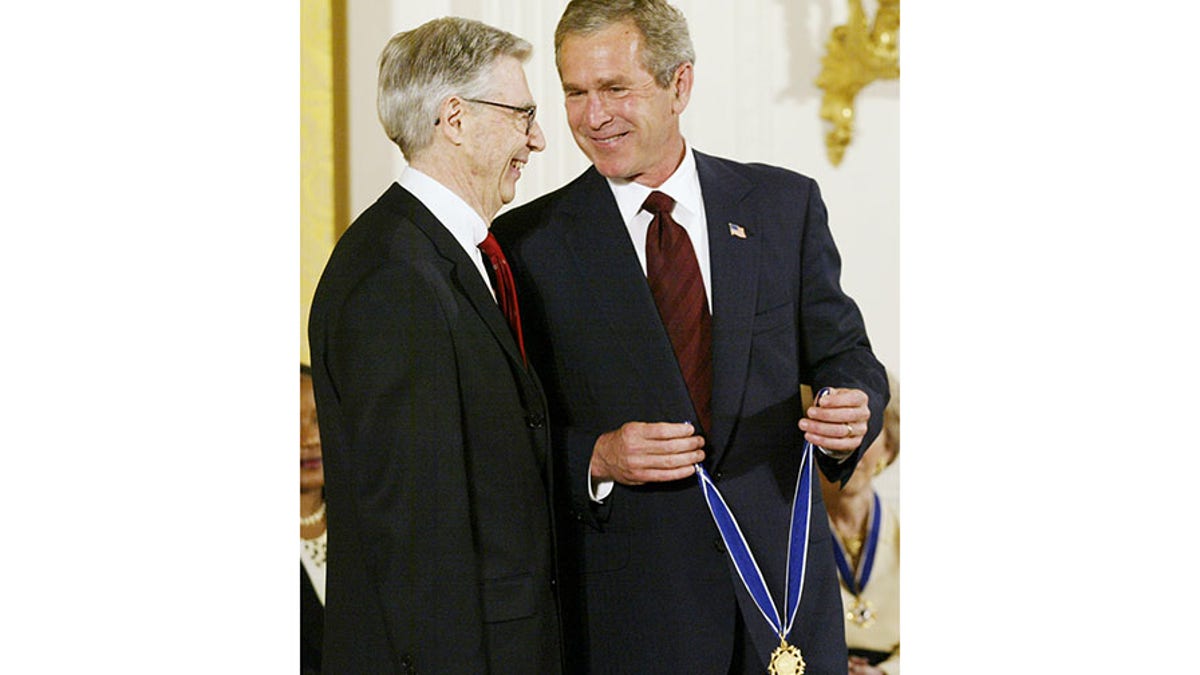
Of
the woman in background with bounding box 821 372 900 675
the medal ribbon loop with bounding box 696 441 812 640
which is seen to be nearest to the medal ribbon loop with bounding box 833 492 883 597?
the woman in background with bounding box 821 372 900 675

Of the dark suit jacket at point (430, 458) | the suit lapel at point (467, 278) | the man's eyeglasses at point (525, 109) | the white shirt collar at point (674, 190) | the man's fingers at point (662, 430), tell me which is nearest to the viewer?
the dark suit jacket at point (430, 458)

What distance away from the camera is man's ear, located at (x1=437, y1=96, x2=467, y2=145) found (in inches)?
111

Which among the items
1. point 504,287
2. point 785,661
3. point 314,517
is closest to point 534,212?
point 504,287

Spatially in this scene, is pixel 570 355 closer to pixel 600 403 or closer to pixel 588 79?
pixel 600 403

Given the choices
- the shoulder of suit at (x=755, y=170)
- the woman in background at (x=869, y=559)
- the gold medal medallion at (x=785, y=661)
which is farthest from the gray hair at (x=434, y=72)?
the gold medal medallion at (x=785, y=661)

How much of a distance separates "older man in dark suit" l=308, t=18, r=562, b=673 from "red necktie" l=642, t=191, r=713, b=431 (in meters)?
0.29

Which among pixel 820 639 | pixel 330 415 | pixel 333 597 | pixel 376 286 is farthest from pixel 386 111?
pixel 820 639

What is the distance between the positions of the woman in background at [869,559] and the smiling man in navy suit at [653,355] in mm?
207

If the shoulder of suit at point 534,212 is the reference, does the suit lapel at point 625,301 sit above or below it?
below

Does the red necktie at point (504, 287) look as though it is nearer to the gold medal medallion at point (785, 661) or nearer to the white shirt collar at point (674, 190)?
the white shirt collar at point (674, 190)

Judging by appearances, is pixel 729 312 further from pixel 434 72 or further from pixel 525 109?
pixel 434 72

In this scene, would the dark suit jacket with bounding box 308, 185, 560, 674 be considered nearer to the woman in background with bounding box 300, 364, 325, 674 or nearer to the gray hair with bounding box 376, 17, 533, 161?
the gray hair with bounding box 376, 17, 533, 161

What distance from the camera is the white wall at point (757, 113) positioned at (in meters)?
3.08

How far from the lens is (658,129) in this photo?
306cm
